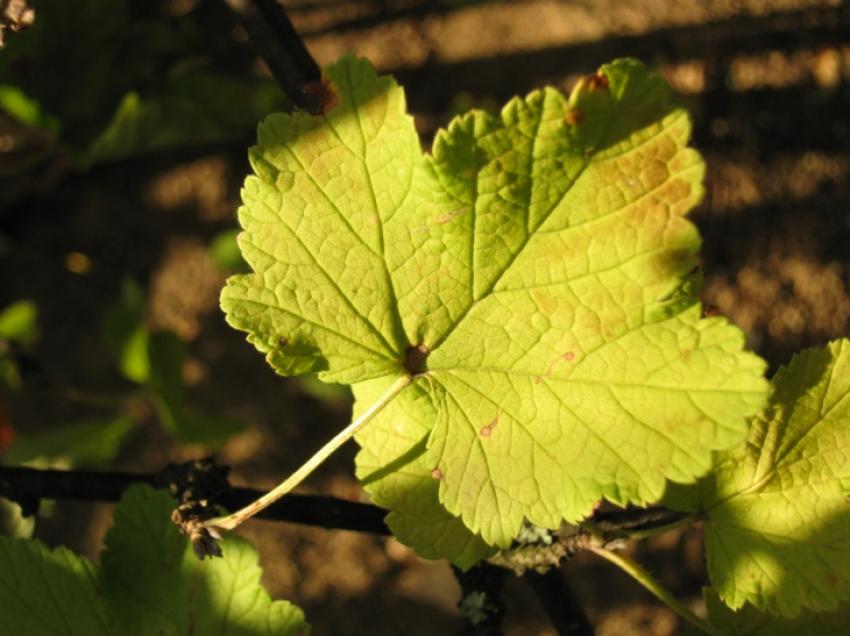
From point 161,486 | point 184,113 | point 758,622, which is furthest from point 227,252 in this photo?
point 758,622

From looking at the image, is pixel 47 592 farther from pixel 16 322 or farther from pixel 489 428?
pixel 16 322

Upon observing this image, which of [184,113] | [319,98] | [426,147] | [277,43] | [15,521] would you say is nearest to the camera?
[319,98]

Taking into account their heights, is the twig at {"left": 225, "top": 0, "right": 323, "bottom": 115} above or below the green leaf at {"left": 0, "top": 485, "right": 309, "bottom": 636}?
above

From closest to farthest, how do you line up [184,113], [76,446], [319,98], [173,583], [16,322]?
[319,98] → [173,583] → [76,446] → [184,113] → [16,322]

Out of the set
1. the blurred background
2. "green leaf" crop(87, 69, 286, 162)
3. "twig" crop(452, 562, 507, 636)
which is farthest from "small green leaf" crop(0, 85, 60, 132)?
"twig" crop(452, 562, 507, 636)

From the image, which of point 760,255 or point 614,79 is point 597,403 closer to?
point 614,79

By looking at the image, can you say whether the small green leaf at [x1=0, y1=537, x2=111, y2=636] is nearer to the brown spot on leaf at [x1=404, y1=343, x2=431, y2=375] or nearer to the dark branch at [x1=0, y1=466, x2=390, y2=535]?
the dark branch at [x1=0, y1=466, x2=390, y2=535]

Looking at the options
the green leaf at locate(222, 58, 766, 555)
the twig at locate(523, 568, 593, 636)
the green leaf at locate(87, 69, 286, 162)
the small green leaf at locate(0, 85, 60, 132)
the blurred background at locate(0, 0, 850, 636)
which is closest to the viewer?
the green leaf at locate(222, 58, 766, 555)
